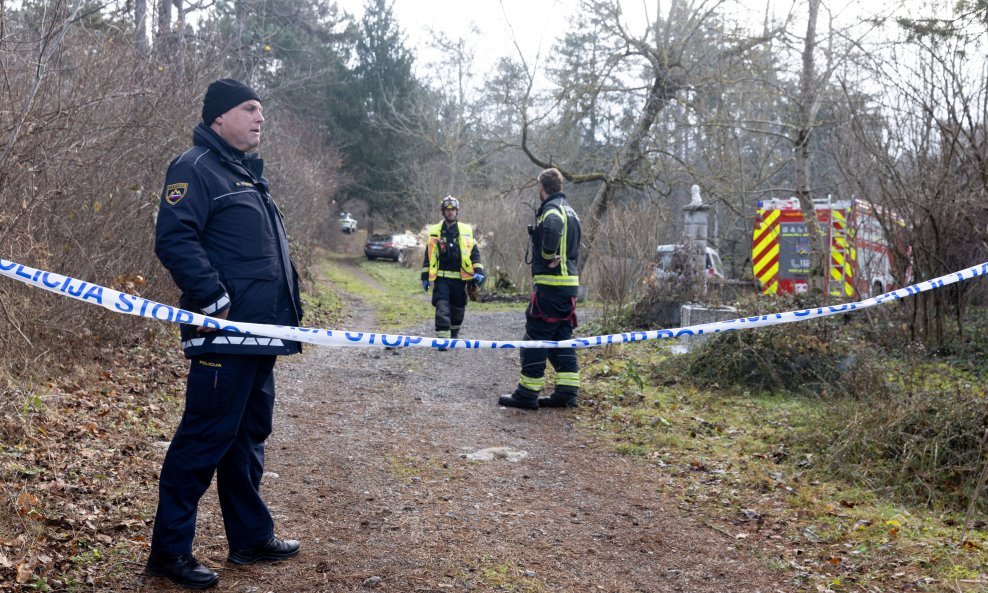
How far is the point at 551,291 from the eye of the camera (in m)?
7.91

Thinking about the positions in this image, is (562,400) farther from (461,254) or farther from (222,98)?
(222,98)

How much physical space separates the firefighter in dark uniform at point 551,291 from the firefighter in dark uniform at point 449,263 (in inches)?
96.1

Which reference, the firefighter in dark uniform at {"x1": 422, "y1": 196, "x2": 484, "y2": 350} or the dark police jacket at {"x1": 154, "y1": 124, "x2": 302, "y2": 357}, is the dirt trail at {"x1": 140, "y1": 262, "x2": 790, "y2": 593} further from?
the firefighter in dark uniform at {"x1": 422, "y1": 196, "x2": 484, "y2": 350}

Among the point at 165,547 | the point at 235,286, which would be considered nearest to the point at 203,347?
the point at 235,286

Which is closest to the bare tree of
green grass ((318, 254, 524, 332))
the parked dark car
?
green grass ((318, 254, 524, 332))

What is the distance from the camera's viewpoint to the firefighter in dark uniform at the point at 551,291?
307 inches

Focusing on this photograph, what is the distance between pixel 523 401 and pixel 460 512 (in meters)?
3.13

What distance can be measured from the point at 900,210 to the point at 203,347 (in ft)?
27.0

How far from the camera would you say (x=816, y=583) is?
4125 mm

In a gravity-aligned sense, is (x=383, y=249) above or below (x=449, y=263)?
above

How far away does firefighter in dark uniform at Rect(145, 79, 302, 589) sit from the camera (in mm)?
3611

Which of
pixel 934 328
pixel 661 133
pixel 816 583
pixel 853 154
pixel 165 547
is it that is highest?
pixel 661 133

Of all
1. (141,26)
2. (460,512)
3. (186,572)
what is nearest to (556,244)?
(460,512)

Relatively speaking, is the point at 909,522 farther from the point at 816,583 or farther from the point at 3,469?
the point at 3,469
